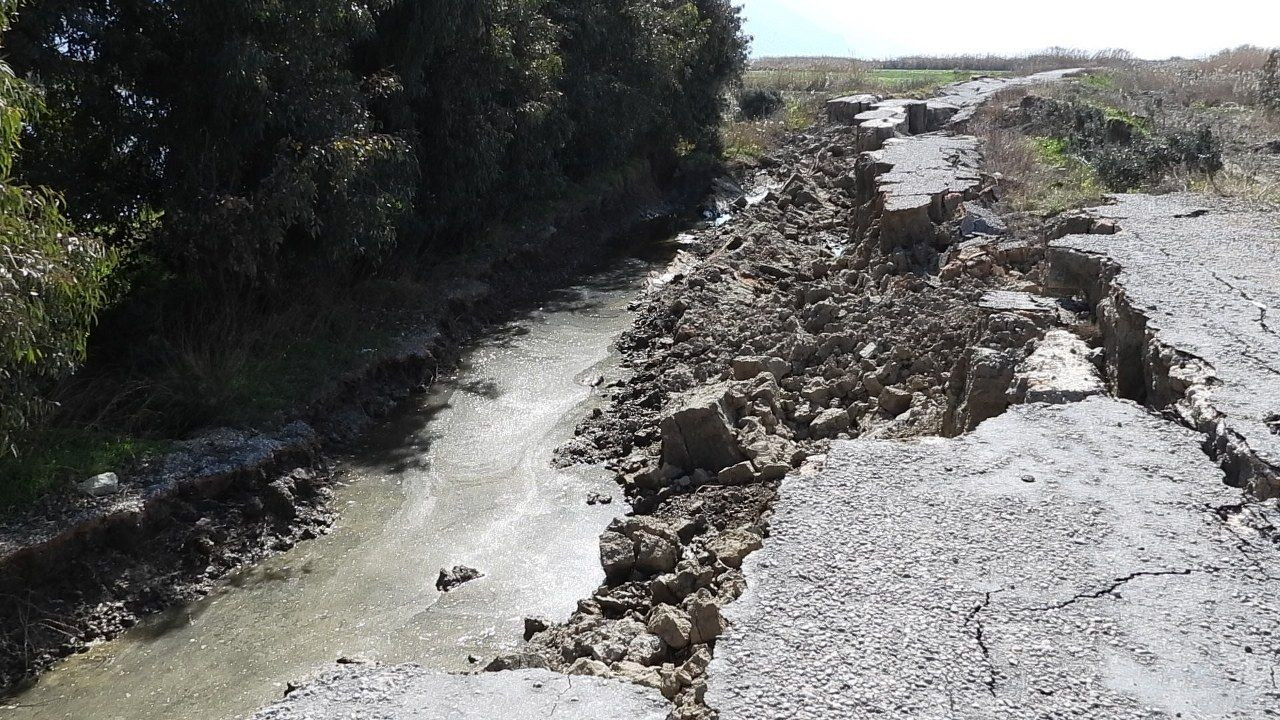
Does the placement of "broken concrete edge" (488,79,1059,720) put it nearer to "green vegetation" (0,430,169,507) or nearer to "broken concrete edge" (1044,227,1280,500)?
"broken concrete edge" (1044,227,1280,500)

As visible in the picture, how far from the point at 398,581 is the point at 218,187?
4374 mm

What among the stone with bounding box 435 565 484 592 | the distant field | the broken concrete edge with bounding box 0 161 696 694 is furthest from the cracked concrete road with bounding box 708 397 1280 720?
the distant field

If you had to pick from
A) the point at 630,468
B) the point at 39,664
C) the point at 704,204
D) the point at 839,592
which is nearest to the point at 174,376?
the point at 39,664

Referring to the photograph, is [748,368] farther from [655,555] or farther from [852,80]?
[852,80]

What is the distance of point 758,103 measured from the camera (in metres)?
34.2

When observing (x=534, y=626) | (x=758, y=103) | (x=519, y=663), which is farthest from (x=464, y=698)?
(x=758, y=103)

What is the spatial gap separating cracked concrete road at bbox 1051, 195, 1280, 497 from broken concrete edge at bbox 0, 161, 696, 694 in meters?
6.69

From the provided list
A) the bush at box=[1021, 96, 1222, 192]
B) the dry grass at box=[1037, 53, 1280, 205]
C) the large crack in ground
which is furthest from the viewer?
the bush at box=[1021, 96, 1222, 192]

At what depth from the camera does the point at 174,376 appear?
8.70 meters

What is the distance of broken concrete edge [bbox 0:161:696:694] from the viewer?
6.57 m

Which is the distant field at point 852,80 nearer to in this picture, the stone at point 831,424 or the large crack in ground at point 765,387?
the large crack in ground at point 765,387

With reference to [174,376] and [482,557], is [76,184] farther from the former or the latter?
[482,557]

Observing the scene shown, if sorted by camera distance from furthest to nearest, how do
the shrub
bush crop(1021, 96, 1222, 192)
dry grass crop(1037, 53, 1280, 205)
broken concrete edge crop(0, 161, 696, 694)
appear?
the shrub < bush crop(1021, 96, 1222, 192) < dry grass crop(1037, 53, 1280, 205) < broken concrete edge crop(0, 161, 696, 694)

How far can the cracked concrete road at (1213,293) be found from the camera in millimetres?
5422
